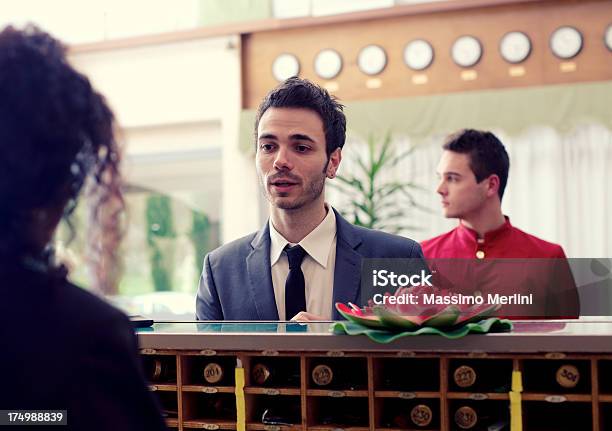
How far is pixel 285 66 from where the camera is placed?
6246 mm

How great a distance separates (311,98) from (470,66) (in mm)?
3639

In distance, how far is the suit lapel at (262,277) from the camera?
7.69 ft

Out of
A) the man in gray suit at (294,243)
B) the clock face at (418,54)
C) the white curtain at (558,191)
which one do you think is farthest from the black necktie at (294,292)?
the clock face at (418,54)

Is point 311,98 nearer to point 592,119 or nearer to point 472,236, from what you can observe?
point 472,236

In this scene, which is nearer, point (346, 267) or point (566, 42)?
point (346, 267)

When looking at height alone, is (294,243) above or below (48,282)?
above

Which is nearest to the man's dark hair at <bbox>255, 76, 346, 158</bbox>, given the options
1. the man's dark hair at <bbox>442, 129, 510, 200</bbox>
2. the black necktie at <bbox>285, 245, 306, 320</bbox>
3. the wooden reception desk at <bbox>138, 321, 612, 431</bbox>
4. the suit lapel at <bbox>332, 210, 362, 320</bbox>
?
the suit lapel at <bbox>332, 210, 362, 320</bbox>

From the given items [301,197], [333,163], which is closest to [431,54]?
[333,163]

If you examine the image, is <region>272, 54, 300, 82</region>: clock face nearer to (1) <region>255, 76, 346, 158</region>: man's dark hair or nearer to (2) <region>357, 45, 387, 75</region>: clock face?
(2) <region>357, 45, 387, 75</region>: clock face

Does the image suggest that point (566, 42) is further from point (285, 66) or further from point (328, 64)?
point (285, 66)

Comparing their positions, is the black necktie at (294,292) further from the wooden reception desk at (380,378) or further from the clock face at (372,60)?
the clock face at (372,60)

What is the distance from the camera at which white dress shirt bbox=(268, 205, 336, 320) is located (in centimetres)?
236

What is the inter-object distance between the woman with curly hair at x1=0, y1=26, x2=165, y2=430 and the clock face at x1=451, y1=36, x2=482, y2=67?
17.2 feet

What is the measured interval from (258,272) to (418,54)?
13.1 feet
